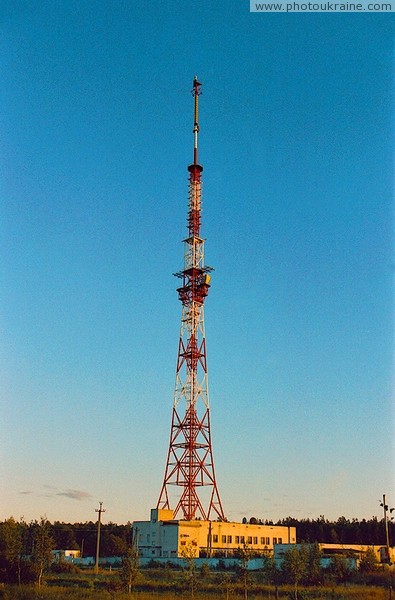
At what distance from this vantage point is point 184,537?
6694 centimetres

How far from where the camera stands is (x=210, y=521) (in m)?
70.5

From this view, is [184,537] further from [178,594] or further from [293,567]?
[178,594]

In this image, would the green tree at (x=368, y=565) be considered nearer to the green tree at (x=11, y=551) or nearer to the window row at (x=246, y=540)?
the window row at (x=246, y=540)

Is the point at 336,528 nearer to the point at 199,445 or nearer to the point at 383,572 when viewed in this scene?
the point at 199,445

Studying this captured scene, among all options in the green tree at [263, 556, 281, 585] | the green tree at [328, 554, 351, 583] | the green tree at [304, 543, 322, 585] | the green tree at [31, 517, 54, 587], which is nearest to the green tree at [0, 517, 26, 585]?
the green tree at [31, 517, 54, 587]

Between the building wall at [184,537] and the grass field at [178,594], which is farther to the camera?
the building wall at [184,537]

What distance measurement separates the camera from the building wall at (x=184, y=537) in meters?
66.7

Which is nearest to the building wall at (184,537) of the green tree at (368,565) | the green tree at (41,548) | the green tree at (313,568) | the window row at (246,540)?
the window row at (246,540)

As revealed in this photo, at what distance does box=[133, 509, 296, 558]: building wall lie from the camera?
66688 millimetres

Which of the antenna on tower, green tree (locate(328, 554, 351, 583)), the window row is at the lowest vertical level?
green tree (locate(328, 554, 351, 583))

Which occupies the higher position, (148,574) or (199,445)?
(199,445)

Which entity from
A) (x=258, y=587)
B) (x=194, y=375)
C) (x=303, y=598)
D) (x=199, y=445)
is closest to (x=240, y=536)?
(x=199, y=445)

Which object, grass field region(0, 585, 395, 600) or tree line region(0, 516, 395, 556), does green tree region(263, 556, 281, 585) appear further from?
tree line region(0, 516, 395, 556)

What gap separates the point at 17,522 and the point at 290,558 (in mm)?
41272
